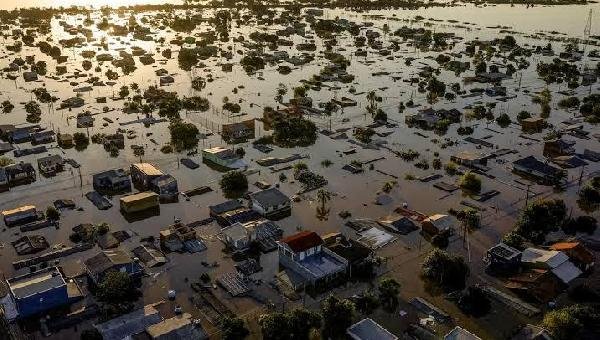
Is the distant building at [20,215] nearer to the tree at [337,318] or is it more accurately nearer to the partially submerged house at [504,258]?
the tree at [337,318]

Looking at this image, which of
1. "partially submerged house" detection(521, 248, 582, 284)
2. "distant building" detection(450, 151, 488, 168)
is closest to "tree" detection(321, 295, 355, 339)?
"partially submerged house" detection(521, 248, 582, 284)

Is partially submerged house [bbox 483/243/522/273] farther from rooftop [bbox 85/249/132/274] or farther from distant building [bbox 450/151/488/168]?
rooftop [bbox 85/249/132/274]

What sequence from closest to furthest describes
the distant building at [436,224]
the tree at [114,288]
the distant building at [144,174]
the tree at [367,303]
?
the tree at [114,288], the tree at [367,303], the distant building at [436,224], the distant building at [144,174]

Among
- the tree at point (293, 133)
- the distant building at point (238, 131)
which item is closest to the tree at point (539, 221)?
the tree at point (293, 133)

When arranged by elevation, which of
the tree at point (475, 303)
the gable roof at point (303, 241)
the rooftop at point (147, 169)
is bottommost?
the tree at point (475, 303)

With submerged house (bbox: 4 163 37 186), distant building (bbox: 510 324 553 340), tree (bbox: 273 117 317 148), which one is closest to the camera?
distant building (bbox: 510 324 553 340)

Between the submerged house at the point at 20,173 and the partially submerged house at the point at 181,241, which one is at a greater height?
the submerged house at the point at 20,173
